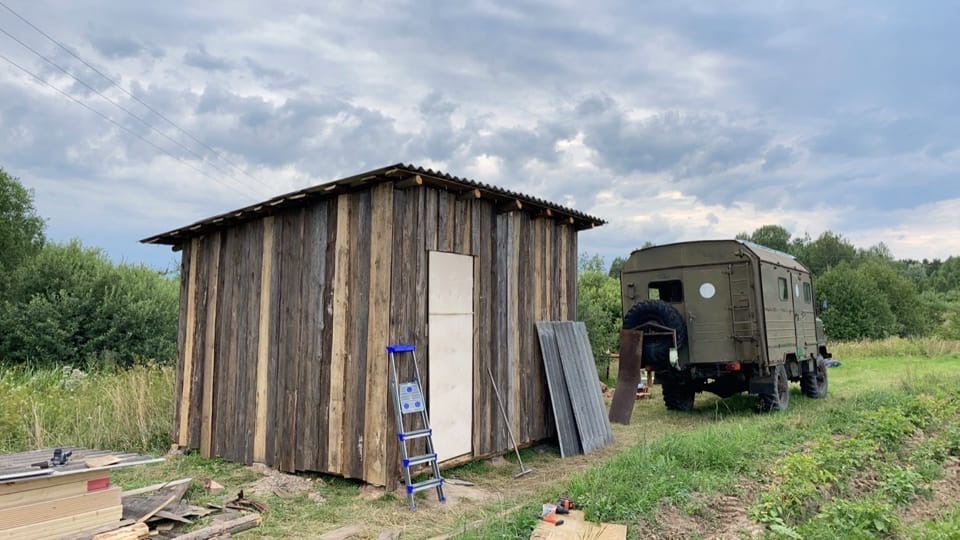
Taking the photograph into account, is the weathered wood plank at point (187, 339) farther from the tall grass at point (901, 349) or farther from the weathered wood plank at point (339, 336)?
the tall grass at point (901, 349)

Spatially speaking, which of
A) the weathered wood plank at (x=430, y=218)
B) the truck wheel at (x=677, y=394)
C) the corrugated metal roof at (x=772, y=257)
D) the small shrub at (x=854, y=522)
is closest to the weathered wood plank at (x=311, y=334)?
the weathered wood plank at (x=430, y=218)

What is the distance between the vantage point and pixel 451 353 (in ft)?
21.2

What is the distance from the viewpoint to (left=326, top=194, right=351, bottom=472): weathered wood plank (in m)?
5.94

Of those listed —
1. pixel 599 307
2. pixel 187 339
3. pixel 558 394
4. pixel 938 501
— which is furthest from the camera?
pixel 599 307

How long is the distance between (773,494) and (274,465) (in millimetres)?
5057

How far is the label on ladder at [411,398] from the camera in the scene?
5.70 metres

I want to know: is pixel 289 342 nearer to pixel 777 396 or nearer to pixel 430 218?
pixel 430 218

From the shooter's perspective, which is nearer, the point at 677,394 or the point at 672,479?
the point at 672,479

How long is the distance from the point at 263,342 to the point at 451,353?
2.28m

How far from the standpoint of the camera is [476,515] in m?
5.11

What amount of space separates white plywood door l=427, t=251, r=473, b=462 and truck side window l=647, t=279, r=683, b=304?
15.6 feet

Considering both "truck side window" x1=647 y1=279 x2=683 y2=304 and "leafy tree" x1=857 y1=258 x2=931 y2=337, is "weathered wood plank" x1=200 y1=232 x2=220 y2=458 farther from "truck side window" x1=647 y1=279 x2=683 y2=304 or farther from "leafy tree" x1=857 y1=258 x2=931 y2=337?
"leafy tree" x1=857 y1=258 x2=931 y2=337

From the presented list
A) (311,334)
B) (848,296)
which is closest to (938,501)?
(311,334)

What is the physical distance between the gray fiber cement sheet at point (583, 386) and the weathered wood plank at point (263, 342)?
388 centimetres
